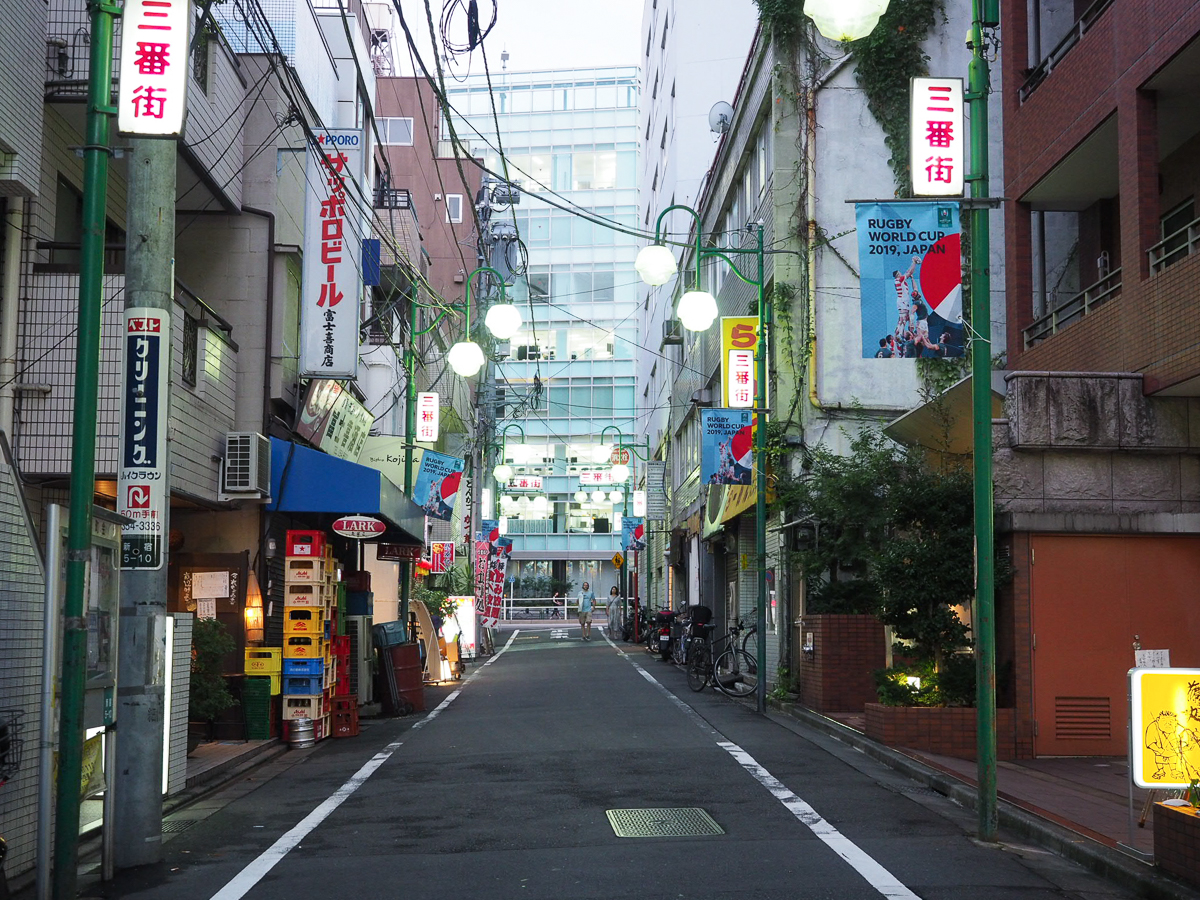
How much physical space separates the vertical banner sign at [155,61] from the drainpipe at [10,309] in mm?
5401

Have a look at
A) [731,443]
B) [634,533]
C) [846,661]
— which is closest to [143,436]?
[846,661]

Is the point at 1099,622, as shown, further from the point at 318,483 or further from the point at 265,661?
the point at 318,483

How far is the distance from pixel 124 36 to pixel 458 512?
37733 mm

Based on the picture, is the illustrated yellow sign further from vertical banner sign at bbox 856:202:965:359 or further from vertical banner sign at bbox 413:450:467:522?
vertical banner sign at bbox 413:450:467:522

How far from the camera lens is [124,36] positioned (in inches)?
344

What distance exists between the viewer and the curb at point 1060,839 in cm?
749

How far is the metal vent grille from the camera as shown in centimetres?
1352

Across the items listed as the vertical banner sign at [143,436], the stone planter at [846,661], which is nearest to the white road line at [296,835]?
the vertical banner sign at [143,436]

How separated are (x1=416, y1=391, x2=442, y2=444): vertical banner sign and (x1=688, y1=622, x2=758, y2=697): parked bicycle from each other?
9.07 meters

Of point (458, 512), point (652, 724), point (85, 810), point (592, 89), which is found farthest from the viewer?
point (592, 89)

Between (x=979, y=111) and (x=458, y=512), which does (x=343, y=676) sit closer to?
(x=979, y=111)

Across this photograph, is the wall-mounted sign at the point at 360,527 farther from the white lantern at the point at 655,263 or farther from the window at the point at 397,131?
the window at the point at 397,131

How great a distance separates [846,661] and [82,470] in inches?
528

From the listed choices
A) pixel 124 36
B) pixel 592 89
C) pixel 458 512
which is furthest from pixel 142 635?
pixel 592 89
